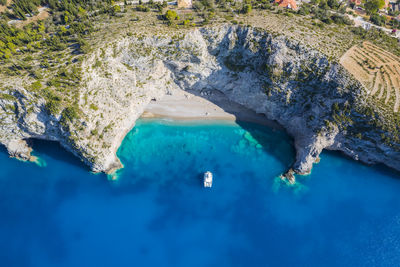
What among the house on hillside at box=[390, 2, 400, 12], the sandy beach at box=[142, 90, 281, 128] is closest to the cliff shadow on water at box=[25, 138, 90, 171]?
the sandy beach at box=[142, 90, 281, 128]

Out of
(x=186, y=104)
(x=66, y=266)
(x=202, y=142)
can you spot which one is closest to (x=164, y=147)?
(x=202, y=142)

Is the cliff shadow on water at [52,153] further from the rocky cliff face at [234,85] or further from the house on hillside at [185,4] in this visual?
the house on hillside at [185,4]

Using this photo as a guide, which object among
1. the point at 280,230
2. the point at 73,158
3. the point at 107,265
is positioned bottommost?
the point at 107,265

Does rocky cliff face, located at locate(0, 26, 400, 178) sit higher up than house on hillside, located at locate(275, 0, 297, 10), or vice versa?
house on hillside, located at locate(275, 0, 297, 10)

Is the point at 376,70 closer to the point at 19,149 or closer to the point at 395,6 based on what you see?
the point at 395,6

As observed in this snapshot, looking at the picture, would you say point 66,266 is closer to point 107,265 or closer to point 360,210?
point 107,265

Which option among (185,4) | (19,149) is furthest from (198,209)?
(185,4)

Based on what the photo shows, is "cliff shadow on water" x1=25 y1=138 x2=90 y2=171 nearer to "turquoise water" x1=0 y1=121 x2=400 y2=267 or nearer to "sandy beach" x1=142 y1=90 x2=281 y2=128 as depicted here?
"turquoise water" x1=0 y1=121 x2=400 y2=267
